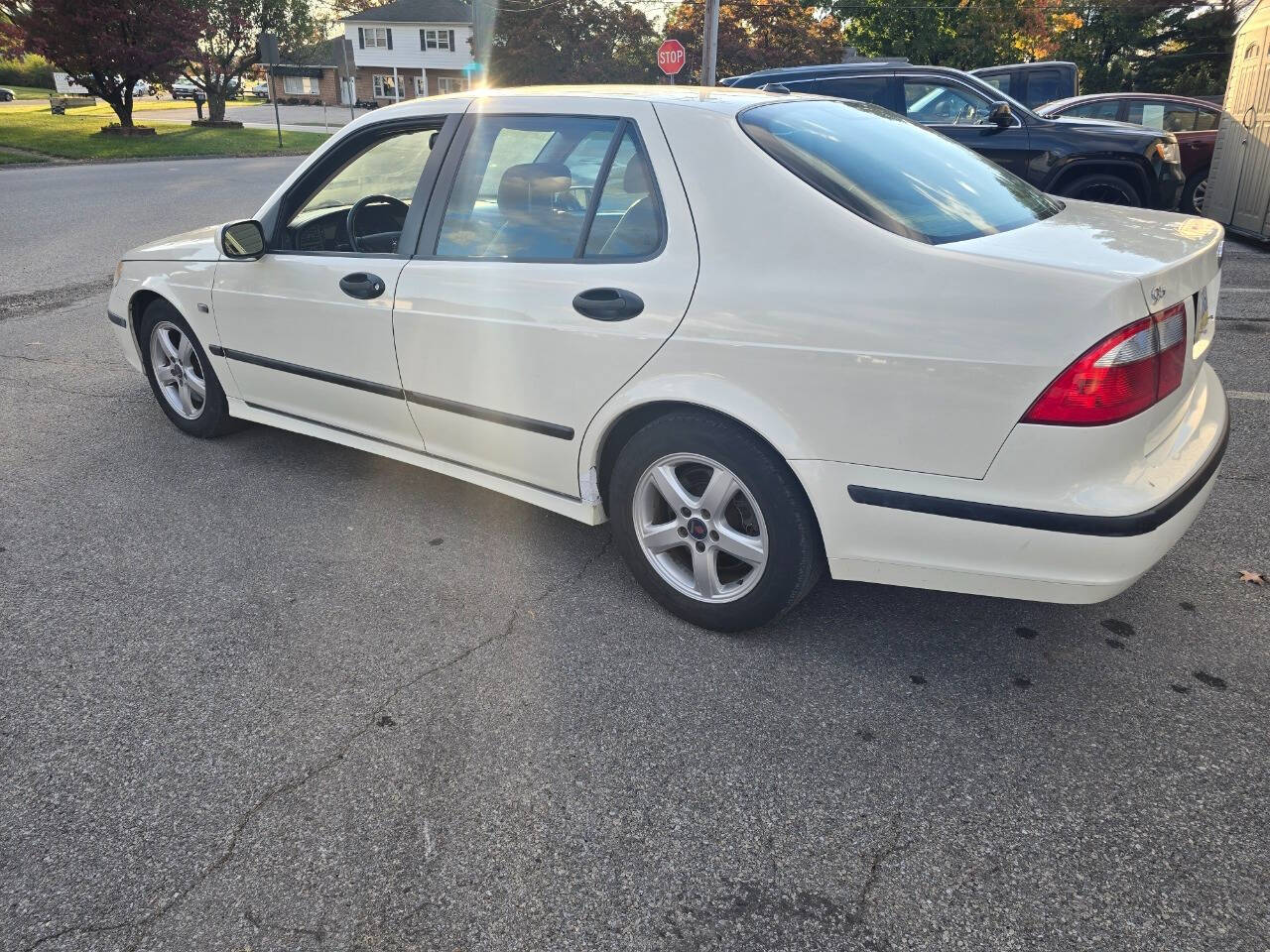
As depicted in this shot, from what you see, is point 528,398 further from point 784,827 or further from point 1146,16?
Answer: point 1146,16

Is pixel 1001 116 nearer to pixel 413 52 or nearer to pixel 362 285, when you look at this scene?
pixel 362 285

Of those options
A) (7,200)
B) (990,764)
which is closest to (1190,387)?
(990,764)

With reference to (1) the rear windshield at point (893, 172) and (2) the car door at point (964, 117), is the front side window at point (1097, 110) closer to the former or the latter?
(2) the car door at point (964, 117)

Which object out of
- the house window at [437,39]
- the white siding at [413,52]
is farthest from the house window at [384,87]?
the house window at [437,39]

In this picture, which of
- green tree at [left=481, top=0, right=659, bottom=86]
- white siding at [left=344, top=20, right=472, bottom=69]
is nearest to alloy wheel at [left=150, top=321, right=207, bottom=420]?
green tree at [left=481, top=0, right=659, bottom=86]

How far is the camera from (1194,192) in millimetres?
12203

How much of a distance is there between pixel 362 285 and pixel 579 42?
135ft

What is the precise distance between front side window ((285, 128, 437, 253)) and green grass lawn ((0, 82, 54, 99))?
62.6m

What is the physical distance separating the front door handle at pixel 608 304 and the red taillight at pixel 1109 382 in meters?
1.20

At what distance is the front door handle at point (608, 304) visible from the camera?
290cm

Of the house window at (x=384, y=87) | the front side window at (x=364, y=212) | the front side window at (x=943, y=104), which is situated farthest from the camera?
the house window at (x=384, y=87)

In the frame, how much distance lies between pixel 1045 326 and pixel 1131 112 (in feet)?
41.2

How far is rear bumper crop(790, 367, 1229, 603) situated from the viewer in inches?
94.0

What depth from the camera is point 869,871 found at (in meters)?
2.12
